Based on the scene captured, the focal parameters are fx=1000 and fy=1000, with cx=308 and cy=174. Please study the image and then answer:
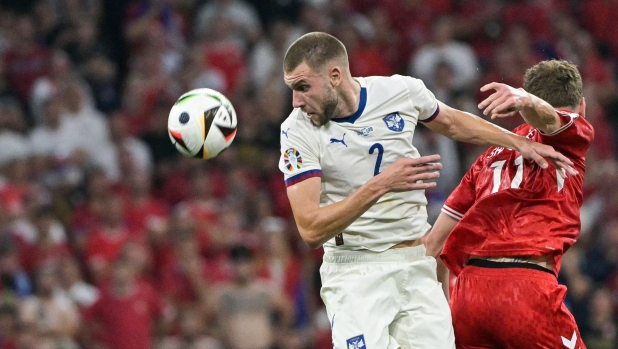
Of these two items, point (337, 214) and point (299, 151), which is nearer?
point (337, 214)

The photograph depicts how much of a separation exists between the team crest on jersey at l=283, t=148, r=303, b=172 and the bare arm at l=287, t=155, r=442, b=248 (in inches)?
4.6

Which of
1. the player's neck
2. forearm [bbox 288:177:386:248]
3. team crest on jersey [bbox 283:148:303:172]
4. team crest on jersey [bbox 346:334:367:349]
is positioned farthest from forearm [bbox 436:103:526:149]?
team crest on jersey [bbox 346:334:367:349]

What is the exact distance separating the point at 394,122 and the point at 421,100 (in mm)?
239

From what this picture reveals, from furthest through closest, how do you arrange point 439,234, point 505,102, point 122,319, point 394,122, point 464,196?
point 122,319 → point 439,234 → point 464,196 → point 394,122 → point 505,102

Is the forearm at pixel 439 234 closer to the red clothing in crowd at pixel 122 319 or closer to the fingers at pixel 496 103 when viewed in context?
the fingers at pixel 496 103

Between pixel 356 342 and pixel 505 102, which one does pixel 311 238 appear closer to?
pixel 356 342

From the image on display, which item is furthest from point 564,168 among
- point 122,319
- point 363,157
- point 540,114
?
point 122,319

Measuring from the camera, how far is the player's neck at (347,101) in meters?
5.18

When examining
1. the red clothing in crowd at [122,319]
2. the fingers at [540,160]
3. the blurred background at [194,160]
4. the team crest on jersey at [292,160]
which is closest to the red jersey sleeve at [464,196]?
the fingers at [540,160]

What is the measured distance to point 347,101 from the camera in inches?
204

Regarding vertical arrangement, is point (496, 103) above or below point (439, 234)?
above

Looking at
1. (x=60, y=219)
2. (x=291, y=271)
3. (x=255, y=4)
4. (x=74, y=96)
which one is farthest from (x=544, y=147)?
(x=255, y=4)

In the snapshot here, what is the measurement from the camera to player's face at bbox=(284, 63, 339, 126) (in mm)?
5078

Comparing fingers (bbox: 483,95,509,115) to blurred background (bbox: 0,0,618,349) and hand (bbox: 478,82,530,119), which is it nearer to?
hand (bbox: 478,82,530,119)
